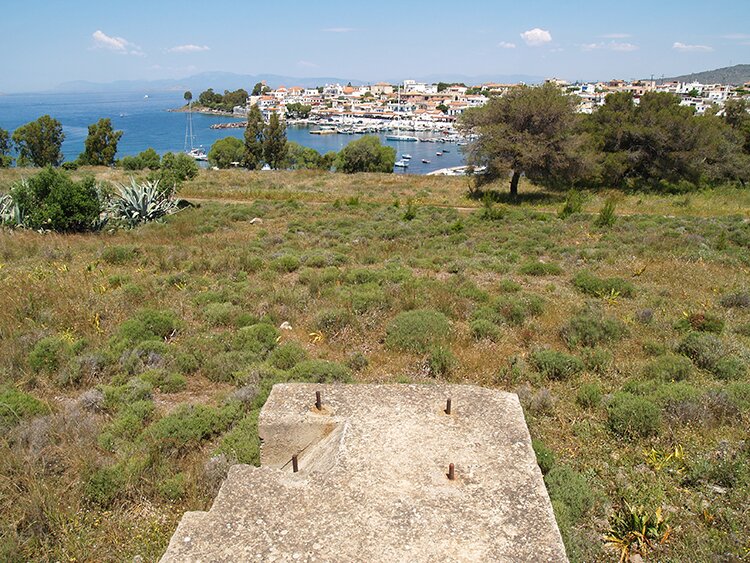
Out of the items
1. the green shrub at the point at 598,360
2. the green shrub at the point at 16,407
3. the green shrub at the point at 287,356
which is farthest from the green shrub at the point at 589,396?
the green shrub at the point at 16,407

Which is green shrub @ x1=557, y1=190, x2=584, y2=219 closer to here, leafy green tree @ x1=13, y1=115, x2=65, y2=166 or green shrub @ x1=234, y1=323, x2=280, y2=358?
green shrub @ x1=234, y1=323, x2=280, y2=358

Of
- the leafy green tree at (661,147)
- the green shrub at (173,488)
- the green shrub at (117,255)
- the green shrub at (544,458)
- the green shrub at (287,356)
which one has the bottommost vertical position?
the green shrub at (173,488)

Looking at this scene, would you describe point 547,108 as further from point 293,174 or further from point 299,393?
point 299,393

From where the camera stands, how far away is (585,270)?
1279 cm

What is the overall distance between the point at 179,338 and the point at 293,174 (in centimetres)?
2956

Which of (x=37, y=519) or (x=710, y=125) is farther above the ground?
(x=710, y=125)

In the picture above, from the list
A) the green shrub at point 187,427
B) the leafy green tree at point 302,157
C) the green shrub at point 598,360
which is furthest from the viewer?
the leafy green tree at point 302,157

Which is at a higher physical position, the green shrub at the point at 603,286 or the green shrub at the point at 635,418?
the green shrub at the point at 603,286

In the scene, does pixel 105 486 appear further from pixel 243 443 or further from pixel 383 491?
pixel 383 491

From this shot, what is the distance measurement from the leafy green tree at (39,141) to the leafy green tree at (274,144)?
23709 millimetres

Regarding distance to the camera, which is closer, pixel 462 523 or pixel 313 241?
pixel 462 523

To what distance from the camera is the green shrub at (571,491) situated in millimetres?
4715

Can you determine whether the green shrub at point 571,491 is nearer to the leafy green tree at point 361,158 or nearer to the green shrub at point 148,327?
the green shrub at point 148,327

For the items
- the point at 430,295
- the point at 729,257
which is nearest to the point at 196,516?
the point at 430,295
